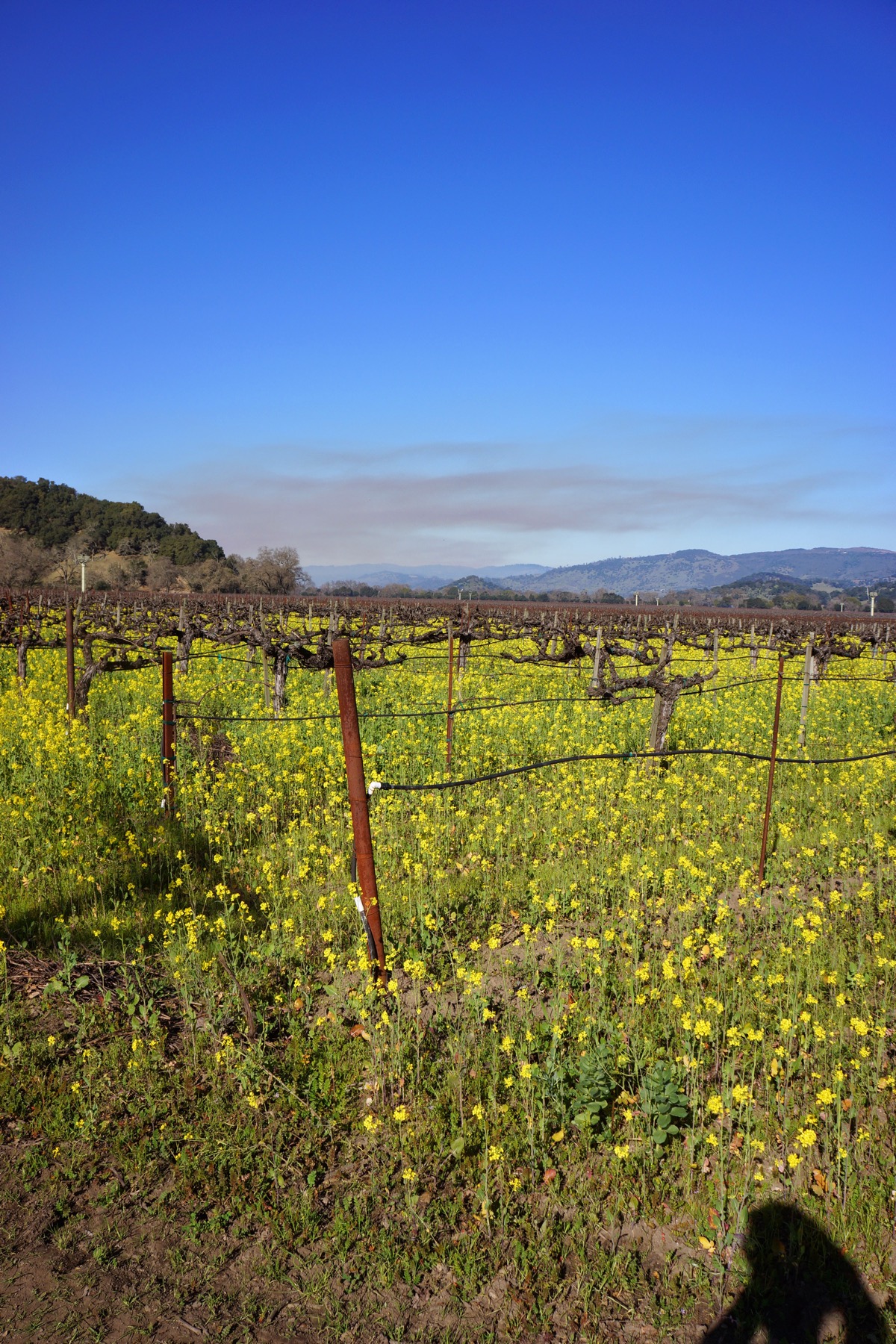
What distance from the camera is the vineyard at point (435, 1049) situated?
323cm

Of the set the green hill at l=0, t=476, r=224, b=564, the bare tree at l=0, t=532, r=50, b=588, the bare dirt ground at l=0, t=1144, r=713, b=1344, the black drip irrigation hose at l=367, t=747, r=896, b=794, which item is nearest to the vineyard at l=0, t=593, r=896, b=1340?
the bare dirt ground at l=0, t=1144, r=713, b=1344

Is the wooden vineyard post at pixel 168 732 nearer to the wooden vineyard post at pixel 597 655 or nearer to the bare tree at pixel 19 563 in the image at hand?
the wooden vineyard post at pixel 597 655

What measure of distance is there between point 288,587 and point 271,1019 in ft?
329

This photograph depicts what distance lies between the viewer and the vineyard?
3229 millimetres

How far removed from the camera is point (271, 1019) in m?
4.88

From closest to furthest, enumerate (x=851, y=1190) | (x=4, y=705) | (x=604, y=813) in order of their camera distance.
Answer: (x=851, y=1190) → (x=604, y=813) → (x=4, y=705)

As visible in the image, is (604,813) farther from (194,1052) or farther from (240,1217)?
(240,1217)

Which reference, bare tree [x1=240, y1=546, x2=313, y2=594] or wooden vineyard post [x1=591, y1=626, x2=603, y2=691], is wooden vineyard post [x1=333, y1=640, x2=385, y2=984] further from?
bare tree [x1=240, y1=546, x2=313, y2=594]

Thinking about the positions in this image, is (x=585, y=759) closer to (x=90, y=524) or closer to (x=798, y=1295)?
(x=798, y=1295)

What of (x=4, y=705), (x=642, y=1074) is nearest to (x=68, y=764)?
(x=4, y=705)

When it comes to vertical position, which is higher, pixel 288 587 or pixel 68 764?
pixel 288 587

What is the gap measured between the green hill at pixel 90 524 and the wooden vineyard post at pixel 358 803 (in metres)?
109

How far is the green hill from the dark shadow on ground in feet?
368

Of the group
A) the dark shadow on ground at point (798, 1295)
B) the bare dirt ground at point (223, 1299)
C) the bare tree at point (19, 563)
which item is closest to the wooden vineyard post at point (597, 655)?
the dark shadow on ground at point (798, 1295)
